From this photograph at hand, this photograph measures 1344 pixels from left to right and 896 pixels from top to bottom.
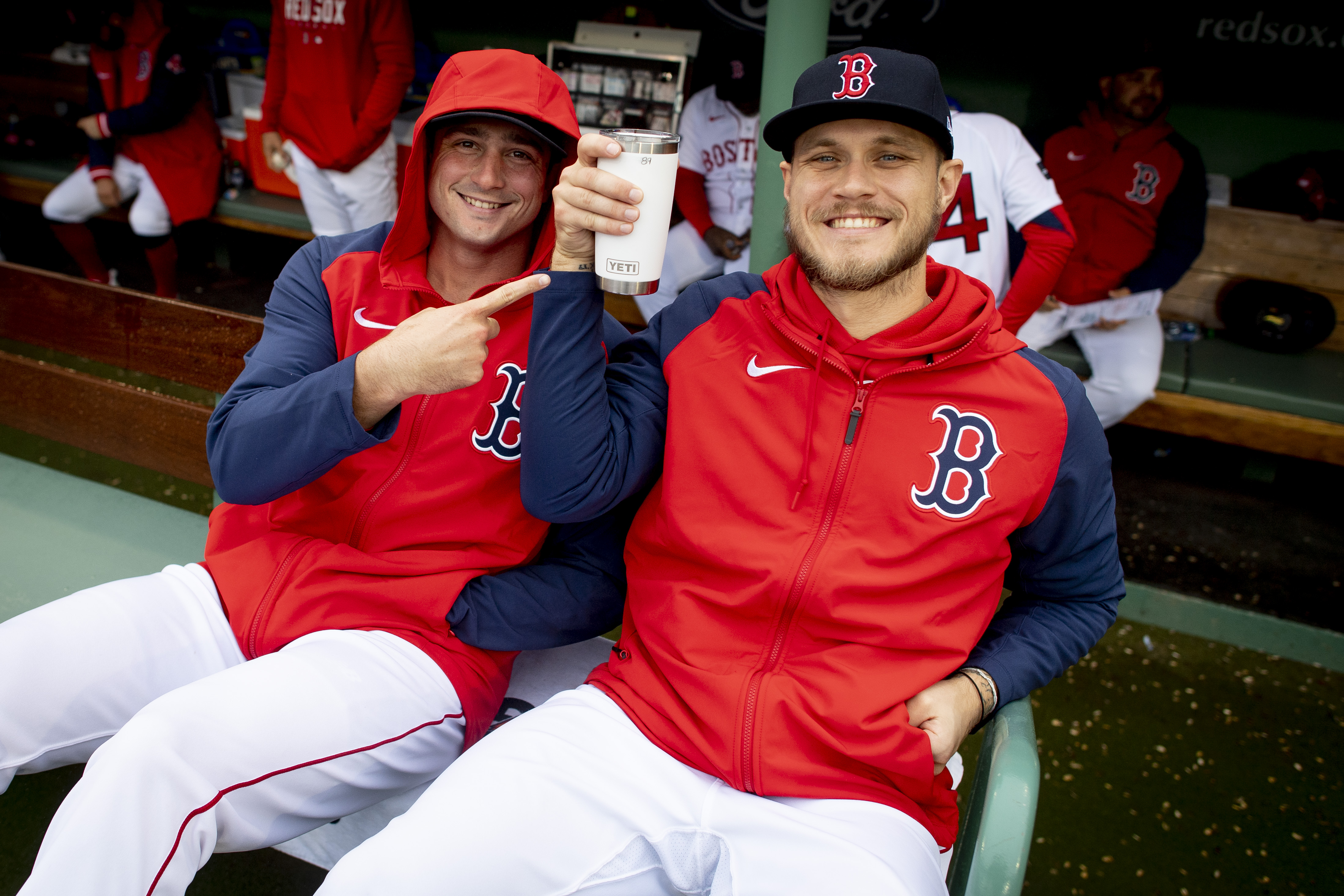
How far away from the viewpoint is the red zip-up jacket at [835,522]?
115cm

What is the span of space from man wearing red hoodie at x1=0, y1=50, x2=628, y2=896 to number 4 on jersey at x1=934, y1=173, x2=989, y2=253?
1.50 m

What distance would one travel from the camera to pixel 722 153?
12.0 feet

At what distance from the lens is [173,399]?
76.2 inches

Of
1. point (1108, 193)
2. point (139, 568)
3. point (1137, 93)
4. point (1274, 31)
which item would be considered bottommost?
point (139, 568)

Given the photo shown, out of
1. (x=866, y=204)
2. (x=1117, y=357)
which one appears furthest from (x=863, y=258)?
(x=1117, y=357)

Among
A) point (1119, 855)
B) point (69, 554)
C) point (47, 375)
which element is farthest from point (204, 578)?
point (1119, 855)

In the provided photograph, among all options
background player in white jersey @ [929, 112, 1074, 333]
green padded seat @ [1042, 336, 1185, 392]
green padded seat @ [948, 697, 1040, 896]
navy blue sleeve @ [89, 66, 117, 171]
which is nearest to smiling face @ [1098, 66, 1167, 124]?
background player in white jersey @ [929, 112, 1074, 333]

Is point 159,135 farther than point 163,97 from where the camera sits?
Yes

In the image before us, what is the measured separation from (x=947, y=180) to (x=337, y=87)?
3280mm

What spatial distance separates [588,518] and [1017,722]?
2.13 feet

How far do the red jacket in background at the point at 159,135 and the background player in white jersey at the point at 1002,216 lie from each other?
11.8 feet

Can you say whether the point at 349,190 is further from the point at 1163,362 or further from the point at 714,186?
the point at 1163,362

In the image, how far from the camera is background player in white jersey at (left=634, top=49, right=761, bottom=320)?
358cm

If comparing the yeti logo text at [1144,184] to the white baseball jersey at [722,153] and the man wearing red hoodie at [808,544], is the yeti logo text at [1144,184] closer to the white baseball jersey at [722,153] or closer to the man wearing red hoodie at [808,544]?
the white baseball jersey at [722,153]
